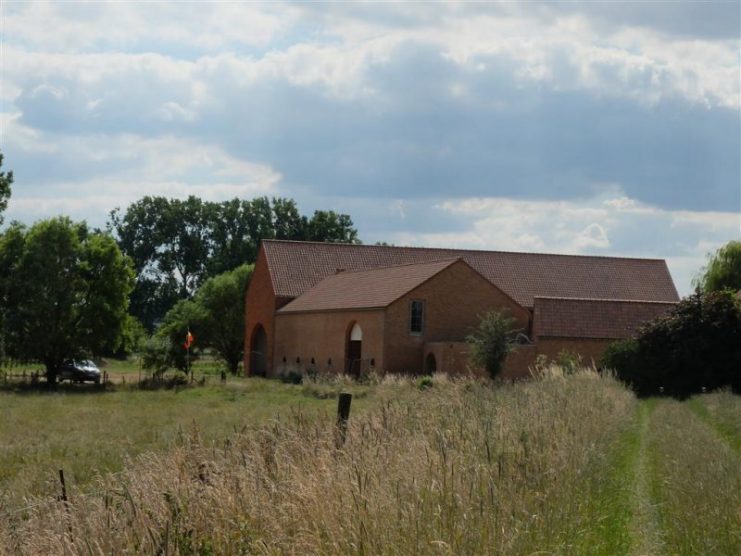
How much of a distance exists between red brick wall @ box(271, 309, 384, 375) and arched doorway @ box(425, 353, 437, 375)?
2414 millimetres

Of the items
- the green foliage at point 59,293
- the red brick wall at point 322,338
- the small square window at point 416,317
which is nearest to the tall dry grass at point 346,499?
the small square window at point 416,317

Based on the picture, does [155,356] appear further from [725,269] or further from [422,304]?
[725,269]

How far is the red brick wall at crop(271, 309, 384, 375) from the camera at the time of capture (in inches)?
2131

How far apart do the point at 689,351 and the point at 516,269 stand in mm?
29188

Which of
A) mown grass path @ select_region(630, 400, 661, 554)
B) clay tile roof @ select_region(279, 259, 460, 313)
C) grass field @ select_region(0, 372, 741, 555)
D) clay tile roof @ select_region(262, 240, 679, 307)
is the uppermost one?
clay tile roof @ select_region(262, 240, 679, 307)

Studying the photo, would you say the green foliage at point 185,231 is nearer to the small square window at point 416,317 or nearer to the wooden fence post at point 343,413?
the small square window at point 416,317

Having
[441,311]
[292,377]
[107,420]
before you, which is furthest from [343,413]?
[292,377]

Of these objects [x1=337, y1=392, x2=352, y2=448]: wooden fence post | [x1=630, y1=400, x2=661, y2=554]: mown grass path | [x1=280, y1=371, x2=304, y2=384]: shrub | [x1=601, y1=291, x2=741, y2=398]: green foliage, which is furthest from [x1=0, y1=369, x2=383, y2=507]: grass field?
[x1=601, y1=291, x2=741, y2=398]: green foliage

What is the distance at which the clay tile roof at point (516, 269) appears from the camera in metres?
66.1

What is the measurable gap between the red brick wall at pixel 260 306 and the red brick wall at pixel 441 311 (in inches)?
615

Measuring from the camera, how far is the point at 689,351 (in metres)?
38.5

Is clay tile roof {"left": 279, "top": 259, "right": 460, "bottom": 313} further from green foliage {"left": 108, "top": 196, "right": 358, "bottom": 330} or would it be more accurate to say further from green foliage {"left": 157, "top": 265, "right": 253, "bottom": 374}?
green foliage {"left": 108, "top": 196, "right": 358, "bottom": 330}

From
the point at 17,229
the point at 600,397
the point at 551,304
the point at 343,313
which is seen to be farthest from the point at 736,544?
the point at 17,229

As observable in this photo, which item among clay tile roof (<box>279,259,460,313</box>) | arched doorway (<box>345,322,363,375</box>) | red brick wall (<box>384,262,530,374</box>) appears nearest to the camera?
red brick wall (<box>384,262,530,374</box>)
